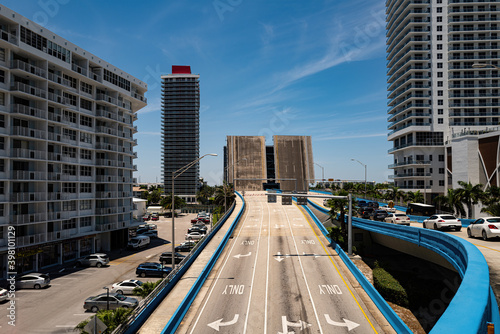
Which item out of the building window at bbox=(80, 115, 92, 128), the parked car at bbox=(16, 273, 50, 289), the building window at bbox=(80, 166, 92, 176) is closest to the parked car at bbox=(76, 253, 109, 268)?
the parked car at bbox=(16, 273, 50, 289)

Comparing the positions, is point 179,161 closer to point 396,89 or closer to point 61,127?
point 396,89

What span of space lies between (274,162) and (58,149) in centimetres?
8022

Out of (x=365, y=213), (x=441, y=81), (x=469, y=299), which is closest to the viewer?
(x=469, y=299)

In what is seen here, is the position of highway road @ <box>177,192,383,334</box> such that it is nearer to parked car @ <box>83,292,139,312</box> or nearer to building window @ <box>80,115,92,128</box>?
parked car @ <box>83,292,139,312</box>

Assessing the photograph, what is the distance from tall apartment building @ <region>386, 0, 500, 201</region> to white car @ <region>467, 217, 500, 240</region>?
5339 centimetres

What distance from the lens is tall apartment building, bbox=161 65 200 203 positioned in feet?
548

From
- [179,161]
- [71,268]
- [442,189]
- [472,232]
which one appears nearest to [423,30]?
[442,189]

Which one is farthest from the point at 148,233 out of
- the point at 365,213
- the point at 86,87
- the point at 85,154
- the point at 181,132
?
the point at 181,132

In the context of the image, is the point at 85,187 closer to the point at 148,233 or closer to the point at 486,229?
the point at 148,233

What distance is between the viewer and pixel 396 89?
86625mm

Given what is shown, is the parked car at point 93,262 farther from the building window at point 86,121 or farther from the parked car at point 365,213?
the parked car at point 365,213

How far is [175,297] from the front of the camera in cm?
2358

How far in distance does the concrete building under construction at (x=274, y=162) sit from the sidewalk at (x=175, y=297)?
73.1m

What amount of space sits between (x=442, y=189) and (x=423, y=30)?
3844 centimetres
